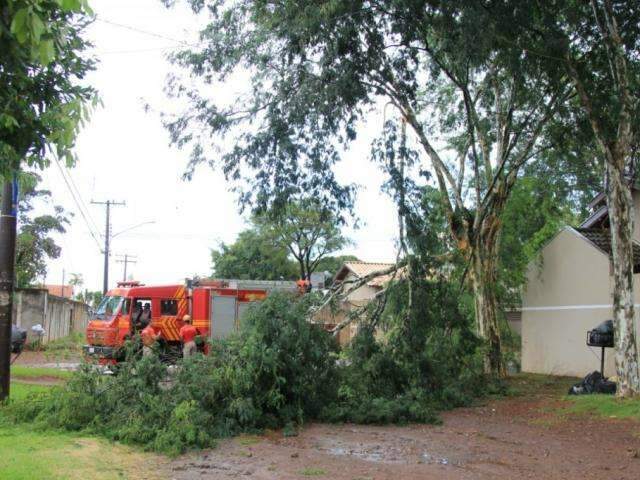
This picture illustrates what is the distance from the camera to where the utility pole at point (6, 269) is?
37.7 feet

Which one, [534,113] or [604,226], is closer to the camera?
[534,113]

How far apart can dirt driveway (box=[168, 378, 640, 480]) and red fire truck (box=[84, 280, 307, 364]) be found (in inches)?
369

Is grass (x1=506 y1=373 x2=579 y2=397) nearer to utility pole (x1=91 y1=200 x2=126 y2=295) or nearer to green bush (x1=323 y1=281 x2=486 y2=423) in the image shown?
green bush (x1=323 y1=281 x2=486 y2=423)

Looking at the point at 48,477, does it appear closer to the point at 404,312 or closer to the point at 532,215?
the point at 404,312

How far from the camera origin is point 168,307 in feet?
71.5

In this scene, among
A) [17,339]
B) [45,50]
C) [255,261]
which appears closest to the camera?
[45,50]

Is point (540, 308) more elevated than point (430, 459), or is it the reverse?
point (540, 308)

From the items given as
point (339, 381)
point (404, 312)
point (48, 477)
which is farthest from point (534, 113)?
point (48, 477)

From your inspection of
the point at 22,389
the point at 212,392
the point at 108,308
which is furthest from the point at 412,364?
the point at 108,308

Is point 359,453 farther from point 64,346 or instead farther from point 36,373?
point 64,346

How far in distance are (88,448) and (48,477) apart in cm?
200

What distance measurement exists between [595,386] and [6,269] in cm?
1221

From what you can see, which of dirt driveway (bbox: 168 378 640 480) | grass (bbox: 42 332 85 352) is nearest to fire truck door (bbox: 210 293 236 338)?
grass (bbox: 42 332 85 352)

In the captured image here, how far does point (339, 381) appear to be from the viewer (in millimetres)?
13117
